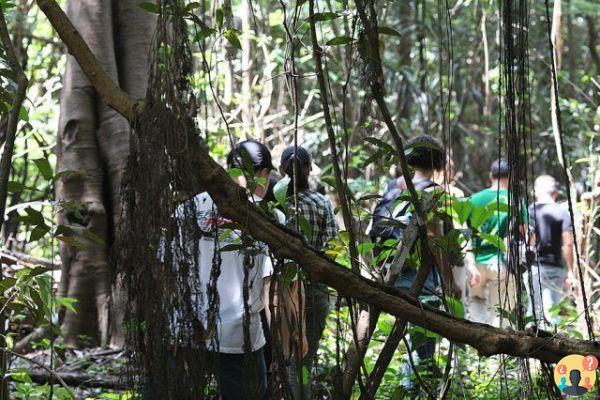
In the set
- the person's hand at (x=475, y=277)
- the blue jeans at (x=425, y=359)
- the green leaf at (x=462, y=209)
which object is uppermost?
the person's hand at (x=475, y=277)

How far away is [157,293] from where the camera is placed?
249 centimetres

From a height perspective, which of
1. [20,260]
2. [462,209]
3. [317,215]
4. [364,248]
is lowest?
[364,248]

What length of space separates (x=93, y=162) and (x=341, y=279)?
4.02 meters

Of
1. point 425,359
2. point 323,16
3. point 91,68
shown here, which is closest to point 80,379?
point 425,359

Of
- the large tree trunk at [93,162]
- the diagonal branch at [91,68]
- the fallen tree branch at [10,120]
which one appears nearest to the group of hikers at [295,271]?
the diagonal branch at [91,68]

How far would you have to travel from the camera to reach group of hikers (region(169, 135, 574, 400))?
2.71 metres

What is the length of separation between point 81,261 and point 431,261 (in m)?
3.73

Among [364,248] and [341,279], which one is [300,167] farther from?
[341,279]

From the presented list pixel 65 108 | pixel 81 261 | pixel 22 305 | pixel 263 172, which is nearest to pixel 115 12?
pixel 65 108

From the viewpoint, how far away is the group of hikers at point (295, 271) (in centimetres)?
271

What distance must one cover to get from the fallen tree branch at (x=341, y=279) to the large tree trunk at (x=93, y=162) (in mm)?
3637

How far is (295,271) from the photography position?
8.77 feet

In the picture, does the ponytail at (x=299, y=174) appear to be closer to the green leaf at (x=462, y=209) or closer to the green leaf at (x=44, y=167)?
the green leaf at (x=462, y=209)

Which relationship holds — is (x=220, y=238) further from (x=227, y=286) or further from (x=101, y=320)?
(x=101, y=320)
